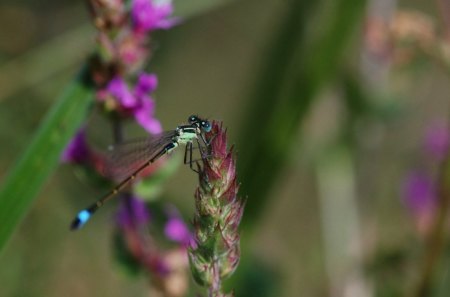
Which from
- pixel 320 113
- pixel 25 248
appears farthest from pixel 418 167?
pixel 25 248

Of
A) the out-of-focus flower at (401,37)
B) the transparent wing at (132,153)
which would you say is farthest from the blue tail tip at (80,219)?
the out-of-focus flower at (401,37)

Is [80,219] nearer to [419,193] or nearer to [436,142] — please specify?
Answer: [419,193]

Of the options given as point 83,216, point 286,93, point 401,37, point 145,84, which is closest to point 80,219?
point 83,216

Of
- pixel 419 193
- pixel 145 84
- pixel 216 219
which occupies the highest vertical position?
pixel 419 193

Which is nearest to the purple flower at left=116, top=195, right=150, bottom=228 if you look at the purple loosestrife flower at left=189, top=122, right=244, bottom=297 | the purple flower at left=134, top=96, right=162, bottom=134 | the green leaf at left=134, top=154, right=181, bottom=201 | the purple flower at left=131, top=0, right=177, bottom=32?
the green leaf at left=134, top=154, right=181, bottom=201

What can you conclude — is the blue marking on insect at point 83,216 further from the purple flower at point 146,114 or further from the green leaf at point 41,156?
the purple flower at point 146,114

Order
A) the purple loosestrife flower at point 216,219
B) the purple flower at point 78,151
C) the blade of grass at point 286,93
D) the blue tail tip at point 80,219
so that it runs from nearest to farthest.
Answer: the purple loosestrife flower at point 216,219 < the blue tail tip at point 80,219 < the purple flower at point 78,151 < the blade of grass at point 286,93
